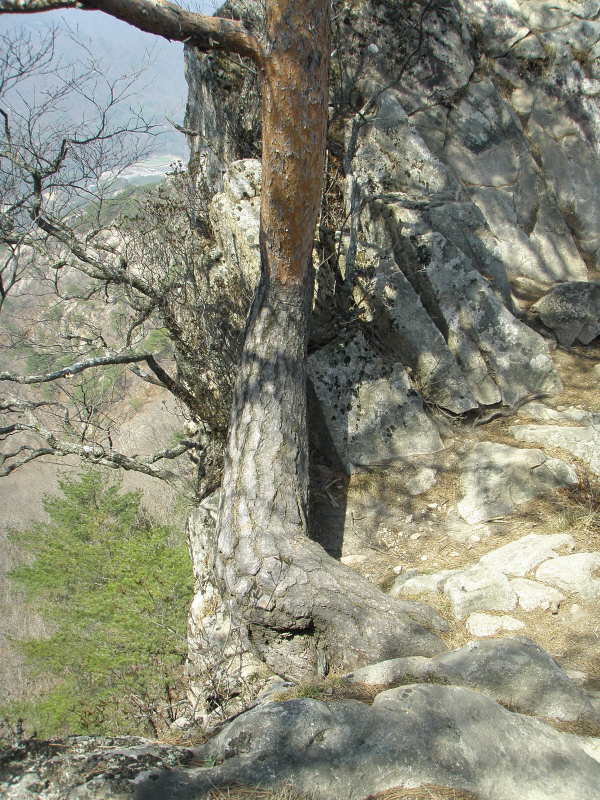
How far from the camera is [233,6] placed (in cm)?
634

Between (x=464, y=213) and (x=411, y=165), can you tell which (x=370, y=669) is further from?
(x=411, y=165)

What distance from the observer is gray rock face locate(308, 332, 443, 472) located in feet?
16.5

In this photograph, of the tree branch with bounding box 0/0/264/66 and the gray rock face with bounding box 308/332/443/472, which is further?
the gray rock face with bounding box 308/332/443/472

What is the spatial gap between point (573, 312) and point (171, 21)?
187 inches

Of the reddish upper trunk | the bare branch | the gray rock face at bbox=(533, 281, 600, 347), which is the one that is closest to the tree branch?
the reddish upper trunk

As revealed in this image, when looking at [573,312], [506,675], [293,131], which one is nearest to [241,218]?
[293,131]

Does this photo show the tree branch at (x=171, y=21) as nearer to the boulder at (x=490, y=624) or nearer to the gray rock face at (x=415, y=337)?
the gray rock face at (x=415, y=337)

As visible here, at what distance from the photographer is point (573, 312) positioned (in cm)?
586

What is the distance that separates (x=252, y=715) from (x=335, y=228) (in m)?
4.62

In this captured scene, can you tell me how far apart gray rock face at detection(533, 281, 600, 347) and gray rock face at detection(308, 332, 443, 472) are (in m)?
2.02

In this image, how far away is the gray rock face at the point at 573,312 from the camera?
5.81 m

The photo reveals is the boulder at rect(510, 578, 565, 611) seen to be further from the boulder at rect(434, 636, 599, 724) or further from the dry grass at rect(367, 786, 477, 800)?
the dry grass at rect(367, 786, 477, 800)

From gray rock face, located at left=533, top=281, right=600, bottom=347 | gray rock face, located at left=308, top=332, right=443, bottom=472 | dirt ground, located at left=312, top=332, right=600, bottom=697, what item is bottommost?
dirt ground, located at left=312, top=332, right=600, bottom=697

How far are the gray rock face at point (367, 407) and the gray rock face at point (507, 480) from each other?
0.53 m
